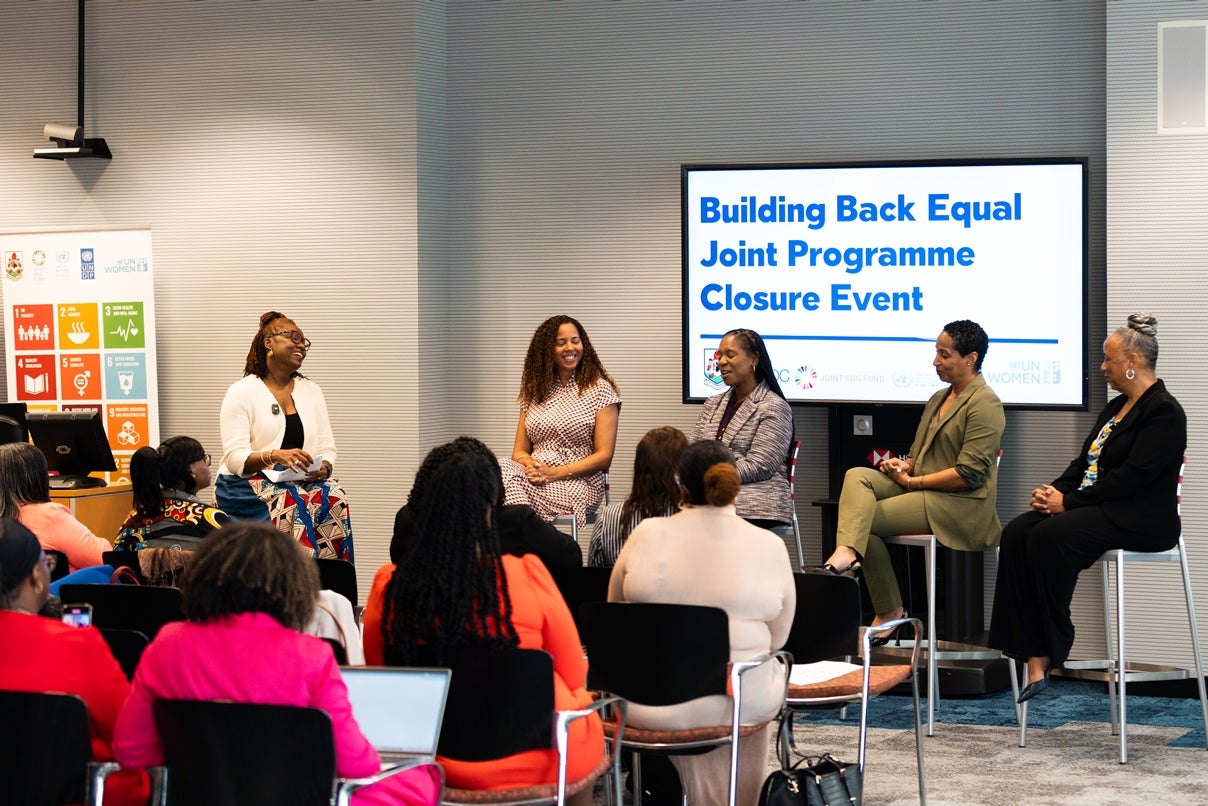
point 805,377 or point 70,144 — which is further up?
point 70,144

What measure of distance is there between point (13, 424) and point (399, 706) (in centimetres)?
469

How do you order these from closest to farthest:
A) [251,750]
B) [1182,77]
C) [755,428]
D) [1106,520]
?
[251,750] → [1106,520] → [1182,77] → [755,428]

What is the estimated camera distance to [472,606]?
2967 mm

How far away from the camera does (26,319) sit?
24.7 ft

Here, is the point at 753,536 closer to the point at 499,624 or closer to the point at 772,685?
the point at 772,685

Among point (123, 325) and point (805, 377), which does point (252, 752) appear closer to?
point (805, 377)

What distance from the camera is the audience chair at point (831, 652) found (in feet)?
12.8

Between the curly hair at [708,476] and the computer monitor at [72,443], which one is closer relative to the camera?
the curly hair at [708,476]

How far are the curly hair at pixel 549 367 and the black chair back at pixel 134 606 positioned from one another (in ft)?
9.55

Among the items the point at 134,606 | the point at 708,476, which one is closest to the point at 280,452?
the point at 134,606

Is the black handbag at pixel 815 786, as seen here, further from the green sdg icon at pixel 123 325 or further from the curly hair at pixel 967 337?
the green sdg icon at pixel 123 325

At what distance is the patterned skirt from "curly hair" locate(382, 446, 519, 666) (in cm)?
333

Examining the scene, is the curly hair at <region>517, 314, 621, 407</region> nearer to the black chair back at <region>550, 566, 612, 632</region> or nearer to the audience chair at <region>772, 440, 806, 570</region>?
the audience chair at <region>772, 440, 806, 570</region>

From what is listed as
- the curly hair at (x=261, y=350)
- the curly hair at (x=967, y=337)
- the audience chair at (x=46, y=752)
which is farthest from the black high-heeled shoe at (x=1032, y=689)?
the curly hair at (x=261, y=350)
